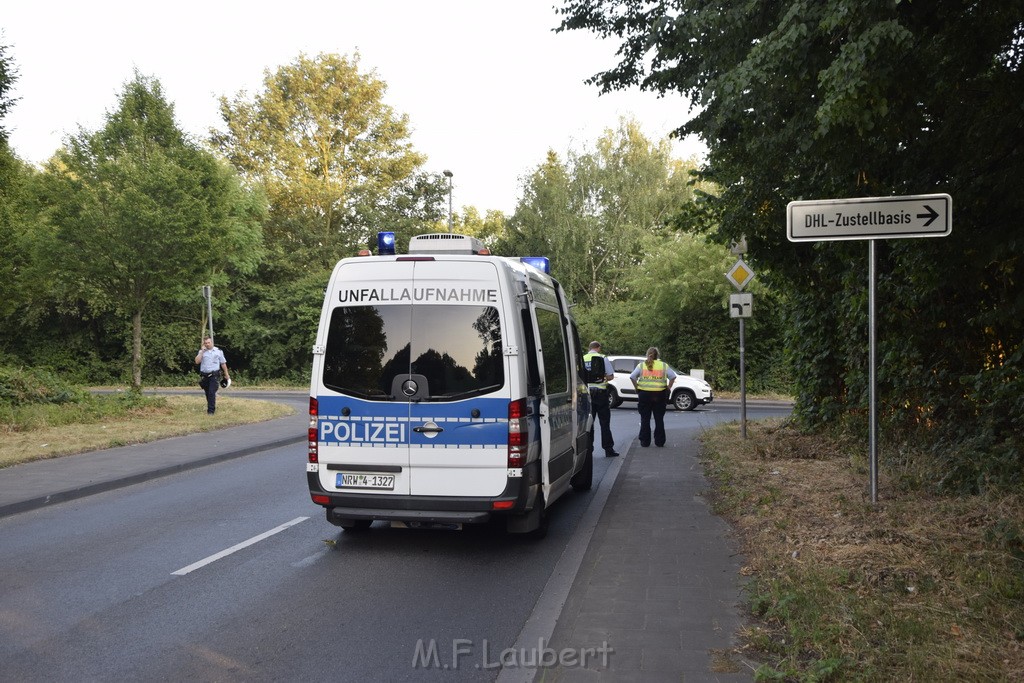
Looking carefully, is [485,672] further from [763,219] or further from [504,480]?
[763,219]

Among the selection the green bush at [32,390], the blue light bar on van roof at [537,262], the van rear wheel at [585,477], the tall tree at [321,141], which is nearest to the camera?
the blue light bar on van roof at [537,262]

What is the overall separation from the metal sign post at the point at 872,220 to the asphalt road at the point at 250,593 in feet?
10.9

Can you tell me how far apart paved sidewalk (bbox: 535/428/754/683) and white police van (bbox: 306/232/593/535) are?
103 cm

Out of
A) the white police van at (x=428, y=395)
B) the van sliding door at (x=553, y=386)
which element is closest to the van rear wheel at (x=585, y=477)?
the van sliding door at (x=553, y=386)

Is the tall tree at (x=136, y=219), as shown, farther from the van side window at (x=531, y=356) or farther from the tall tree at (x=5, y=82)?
the van side window at (x=531, y=356)

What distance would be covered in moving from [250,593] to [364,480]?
140cm

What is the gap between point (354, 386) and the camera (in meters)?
7.40

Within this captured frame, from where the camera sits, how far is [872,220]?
727 centimetres

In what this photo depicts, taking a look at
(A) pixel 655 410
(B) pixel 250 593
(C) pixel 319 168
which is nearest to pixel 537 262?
(B) pixel 250 593

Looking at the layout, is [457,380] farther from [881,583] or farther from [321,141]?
[321,141]

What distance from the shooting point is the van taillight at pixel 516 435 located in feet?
23.2

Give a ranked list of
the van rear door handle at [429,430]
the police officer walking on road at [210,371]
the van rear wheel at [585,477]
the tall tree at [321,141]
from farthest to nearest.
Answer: the tall tree at [321,141] → the police officer walking on road at [210,371] → the van rear wheel at [585,477] → the van rear door handle at [429,430]

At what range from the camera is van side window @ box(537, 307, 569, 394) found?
809 cm

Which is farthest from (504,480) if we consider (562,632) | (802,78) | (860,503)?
(802,78)
